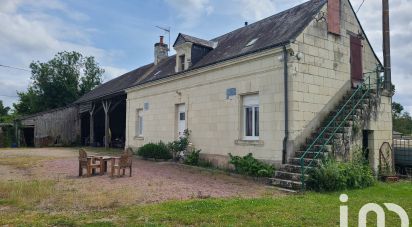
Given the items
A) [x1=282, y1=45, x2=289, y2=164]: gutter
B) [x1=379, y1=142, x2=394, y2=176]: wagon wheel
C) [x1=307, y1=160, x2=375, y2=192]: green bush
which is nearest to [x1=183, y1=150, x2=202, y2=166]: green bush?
[x1=282, y1=45, x2=289, y2=164]: gutter

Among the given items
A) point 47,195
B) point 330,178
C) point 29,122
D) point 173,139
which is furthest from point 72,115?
point 330,178

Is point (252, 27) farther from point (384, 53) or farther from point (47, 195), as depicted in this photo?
point (47, 195)

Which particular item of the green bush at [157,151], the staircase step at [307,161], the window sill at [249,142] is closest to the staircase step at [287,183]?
the staircase step at [307,161]

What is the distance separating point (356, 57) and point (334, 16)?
190cm

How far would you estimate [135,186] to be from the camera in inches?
360

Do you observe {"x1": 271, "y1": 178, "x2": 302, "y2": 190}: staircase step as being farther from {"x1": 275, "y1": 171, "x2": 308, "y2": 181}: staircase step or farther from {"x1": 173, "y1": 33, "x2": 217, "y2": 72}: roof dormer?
{"x1": 173, "y1": 33, "x2": 217, "y2": 72}: roof dormer

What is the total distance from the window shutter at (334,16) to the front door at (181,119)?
22.4ft

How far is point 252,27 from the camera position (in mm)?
15539

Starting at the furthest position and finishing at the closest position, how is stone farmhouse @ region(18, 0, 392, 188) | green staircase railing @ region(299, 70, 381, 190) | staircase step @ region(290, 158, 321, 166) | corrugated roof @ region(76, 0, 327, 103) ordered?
corrugated roof @ region(76, 0, 327, 103) < stone farmhouse @ region(18, 0, 392, 188) < green staircase railing @ region(299, 70, 381, 190) < staircase step @ region(290, 158, 321, 166)

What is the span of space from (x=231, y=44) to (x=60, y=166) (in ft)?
27.3

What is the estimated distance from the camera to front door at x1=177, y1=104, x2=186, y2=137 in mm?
15617

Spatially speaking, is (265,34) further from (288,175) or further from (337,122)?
(288,175)

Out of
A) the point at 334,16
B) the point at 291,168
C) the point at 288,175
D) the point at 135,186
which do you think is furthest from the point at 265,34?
the point at 135,186

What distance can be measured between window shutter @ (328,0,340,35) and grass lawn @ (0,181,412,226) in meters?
6.20
